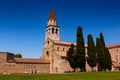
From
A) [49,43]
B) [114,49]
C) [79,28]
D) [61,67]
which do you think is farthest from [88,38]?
[114,49]

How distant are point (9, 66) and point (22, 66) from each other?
4.09 m

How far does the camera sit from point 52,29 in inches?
3162

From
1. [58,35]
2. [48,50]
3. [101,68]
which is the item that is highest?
[58,35]

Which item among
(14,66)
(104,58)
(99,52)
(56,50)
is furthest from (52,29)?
(104,58)

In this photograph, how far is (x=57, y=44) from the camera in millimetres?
74250

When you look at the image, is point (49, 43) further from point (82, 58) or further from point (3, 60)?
point (82, 58)

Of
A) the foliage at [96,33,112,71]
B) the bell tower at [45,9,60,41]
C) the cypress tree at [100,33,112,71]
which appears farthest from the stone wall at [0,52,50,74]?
the cypress tree at [100,33,112,71]

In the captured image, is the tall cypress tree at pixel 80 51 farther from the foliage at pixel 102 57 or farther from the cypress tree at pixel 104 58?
the cypress tree at pixel 104 58

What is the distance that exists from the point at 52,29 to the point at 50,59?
1306 cm

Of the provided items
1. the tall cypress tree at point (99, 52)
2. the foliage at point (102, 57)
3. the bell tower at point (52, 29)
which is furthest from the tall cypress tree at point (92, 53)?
the bell tower at point (52, 29)

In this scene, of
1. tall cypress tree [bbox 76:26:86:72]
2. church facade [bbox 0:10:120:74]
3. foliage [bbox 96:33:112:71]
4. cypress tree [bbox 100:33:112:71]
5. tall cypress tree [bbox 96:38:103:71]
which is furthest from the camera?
church facade [bbox 0:10:120:74]

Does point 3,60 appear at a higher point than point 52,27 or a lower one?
lower

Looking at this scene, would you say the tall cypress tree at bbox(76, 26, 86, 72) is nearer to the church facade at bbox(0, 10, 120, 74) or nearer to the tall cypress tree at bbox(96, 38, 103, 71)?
the tall cypress tree at bbox(96, 38, 103, 71)

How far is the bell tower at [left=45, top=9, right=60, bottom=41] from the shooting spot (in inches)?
3133
